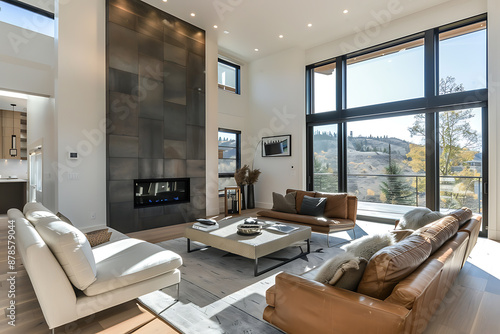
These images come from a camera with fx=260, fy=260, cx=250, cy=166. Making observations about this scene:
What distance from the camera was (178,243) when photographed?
13.3 feet

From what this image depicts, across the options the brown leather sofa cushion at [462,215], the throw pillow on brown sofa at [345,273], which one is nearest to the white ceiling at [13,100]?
the throw pillow on brown sofa at [345,273]

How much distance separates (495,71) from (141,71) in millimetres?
6180

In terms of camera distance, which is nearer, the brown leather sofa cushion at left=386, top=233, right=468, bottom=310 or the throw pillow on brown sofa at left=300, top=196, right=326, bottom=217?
the brown leather sofa cushion at left=386, top=233, right=468, bottom=310

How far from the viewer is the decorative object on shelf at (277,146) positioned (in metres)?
6.87

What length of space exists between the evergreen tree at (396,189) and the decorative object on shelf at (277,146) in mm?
2347

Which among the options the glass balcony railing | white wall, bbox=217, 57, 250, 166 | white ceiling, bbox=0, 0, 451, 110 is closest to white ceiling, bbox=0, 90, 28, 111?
white ceiling, bbox=0, 0, 451, 110

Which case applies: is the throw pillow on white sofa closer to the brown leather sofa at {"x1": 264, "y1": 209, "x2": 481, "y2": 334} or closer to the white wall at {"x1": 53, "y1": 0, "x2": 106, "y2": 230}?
the brown leather sofa at {"x1": 264, "y1": 209, "x2": 481, "y2": 334}

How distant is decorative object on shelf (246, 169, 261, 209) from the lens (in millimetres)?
7121

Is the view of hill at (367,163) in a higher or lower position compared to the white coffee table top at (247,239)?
higher

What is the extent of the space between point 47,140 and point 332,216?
5.59 meters

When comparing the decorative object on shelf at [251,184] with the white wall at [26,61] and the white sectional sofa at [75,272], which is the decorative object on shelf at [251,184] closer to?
the white wall at [26,61]

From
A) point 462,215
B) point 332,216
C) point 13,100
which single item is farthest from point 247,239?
point 13,100

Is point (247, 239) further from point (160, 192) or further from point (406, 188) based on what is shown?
point (406, 188)

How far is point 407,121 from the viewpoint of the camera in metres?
5.39
